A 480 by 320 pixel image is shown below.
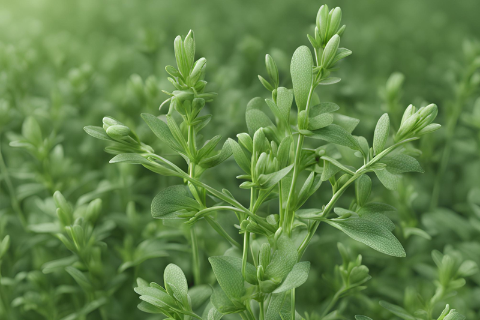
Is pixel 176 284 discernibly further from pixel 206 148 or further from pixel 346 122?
pixel 346 122

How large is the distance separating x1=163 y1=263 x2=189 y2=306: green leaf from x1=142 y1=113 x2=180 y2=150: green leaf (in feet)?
0.38

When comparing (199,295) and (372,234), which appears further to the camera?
(199,295)

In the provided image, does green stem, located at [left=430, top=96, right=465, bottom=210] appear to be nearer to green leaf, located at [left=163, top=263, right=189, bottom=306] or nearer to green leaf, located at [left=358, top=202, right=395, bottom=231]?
green leaf, located at [left=358, top=202, right=395, bottom=231]

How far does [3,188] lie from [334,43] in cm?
70

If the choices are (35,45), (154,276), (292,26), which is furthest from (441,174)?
(35,45)

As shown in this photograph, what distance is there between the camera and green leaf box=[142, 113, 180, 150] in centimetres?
36

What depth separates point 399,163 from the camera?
1.23ft

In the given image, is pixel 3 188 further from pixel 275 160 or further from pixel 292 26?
pixel 292 26

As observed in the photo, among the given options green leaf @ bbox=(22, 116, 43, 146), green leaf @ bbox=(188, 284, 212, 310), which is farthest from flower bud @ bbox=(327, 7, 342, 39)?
green leaf @ bbox=(22, 116, 43, 146)

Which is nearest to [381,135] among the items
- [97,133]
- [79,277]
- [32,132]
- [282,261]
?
[282,261]

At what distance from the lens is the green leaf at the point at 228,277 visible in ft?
1.13

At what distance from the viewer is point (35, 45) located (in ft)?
3.82

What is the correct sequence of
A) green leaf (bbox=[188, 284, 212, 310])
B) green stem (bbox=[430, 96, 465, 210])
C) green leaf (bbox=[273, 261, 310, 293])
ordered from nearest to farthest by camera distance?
1. green leaf (bbox=[273, 261, 310, 293])
2. green leaf (bbox=[188, 284, 212, 310])
3. green stem (bbox=[430, 96, 465, 210])

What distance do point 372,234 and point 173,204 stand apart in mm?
169
